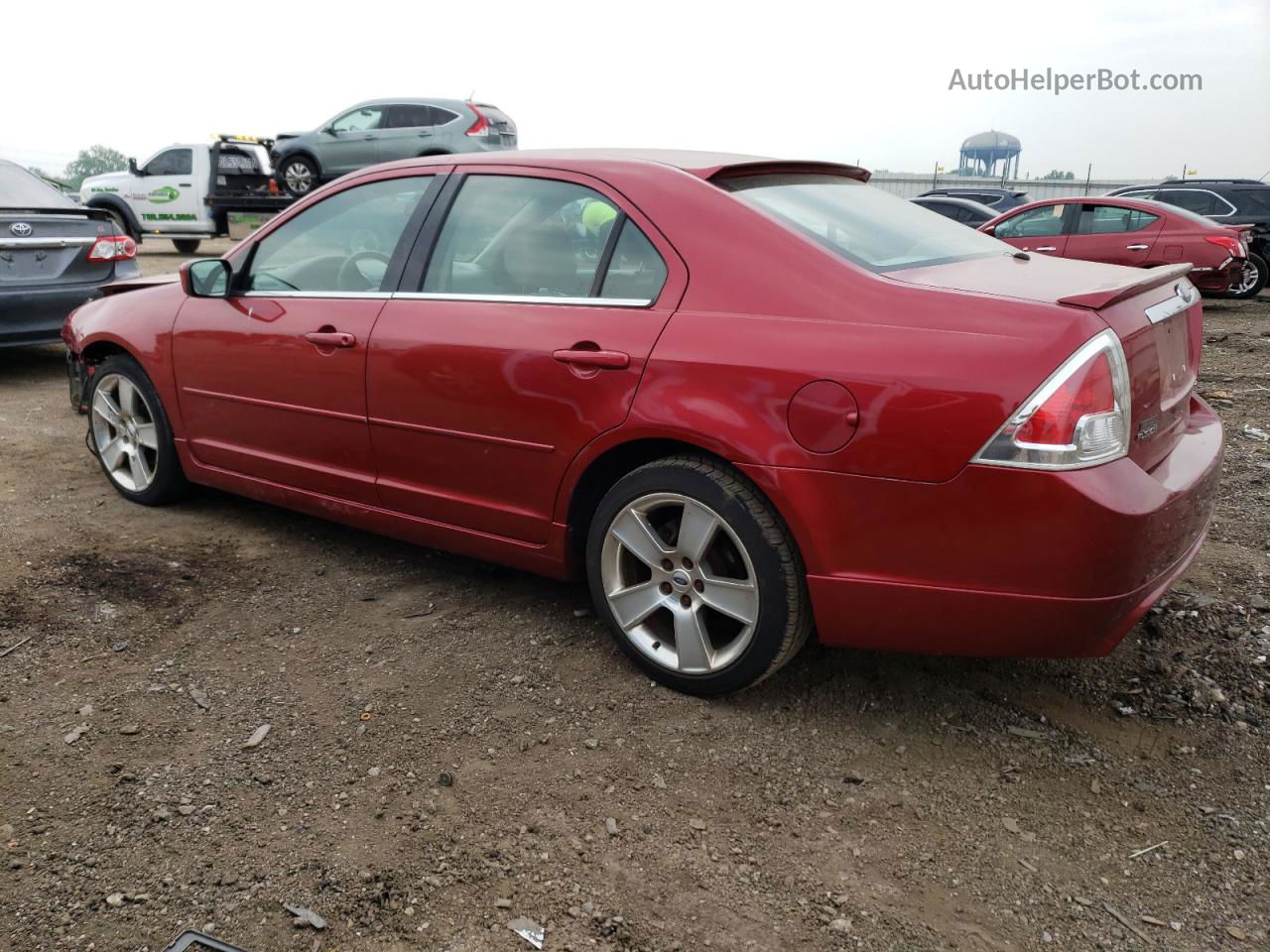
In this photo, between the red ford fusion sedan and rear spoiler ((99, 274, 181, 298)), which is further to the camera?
rear spoiler ((99, 274, 181, 298))

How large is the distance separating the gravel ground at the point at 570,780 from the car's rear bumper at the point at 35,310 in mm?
4003

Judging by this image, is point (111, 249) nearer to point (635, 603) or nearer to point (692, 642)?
point (635, 603)

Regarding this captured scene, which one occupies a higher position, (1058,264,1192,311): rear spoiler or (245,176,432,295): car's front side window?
(245,176,432,295): car's front side window

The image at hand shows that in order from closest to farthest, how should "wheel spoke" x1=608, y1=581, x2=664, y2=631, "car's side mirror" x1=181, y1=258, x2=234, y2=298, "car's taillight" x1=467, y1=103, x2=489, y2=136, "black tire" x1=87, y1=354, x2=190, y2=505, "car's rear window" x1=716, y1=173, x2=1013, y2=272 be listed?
"car's rear window" x1=716, y1=173, x2=1013, y2=272 → "wheel spoke" x1=608, y1=581, x2=664, y2=631 → "car's side mirror" x1=181, y1=258, x2=234, y2=298 → "black tire" x1=87, y1=354, x2=190, y2=505 → "car's taillight" x1=467, y1=103, x2=489, y2=136

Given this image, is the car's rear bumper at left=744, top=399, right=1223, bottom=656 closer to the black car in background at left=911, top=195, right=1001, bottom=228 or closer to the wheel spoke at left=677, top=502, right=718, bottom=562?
the wheel spoke at left=677, top=502, right=718, bottom=562

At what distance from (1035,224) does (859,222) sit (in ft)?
35.8

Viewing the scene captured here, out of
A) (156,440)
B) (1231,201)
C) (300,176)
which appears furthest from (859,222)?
(300,176)

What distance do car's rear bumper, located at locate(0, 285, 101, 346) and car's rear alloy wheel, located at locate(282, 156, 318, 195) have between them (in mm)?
11824

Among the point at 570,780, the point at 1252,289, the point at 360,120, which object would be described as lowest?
the point at 1252,289

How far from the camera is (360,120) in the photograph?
17.7 m

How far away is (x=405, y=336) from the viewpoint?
3434 millimetres

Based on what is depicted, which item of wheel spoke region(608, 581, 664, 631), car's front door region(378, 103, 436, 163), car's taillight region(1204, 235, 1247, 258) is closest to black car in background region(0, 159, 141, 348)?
wheel spoke region(608, 581, 664, 631)

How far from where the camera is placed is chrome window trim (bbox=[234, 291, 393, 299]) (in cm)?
361

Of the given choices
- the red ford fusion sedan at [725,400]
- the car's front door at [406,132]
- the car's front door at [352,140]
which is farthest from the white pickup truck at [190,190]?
the red ford fusion sedan at [725,400]
